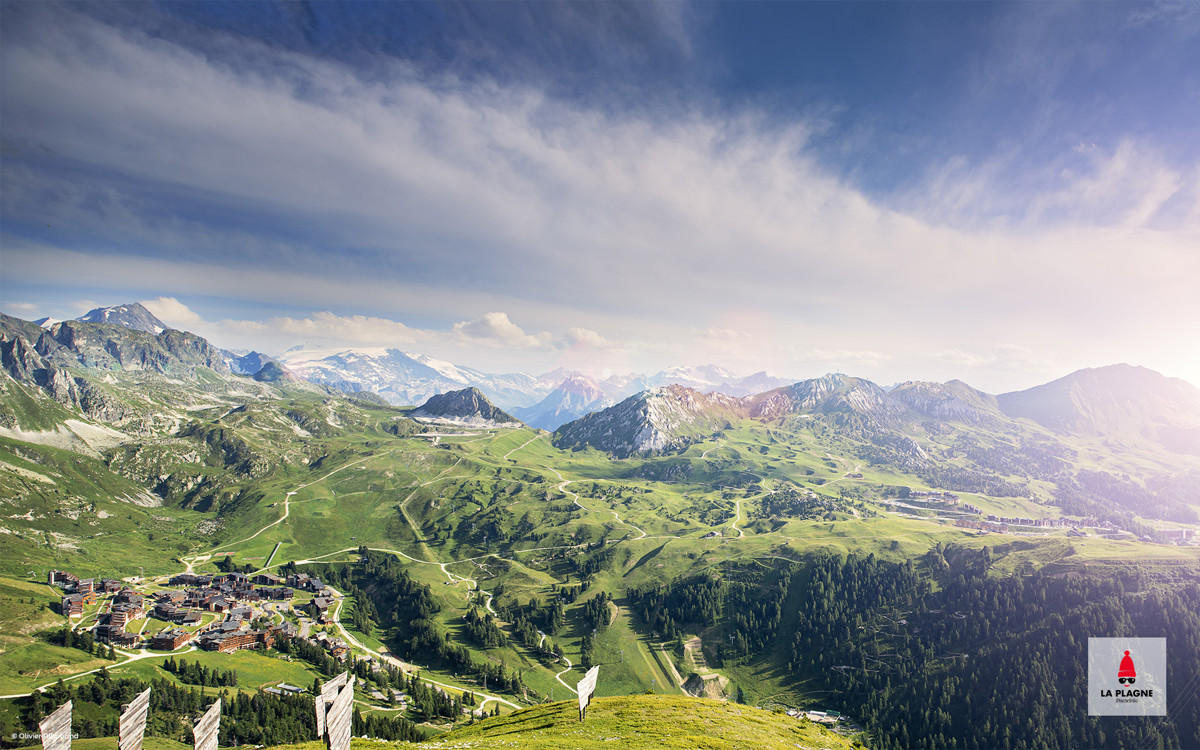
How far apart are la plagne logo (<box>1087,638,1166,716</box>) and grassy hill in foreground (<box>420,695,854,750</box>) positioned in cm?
14898

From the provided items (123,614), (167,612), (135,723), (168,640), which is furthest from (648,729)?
(167,612)

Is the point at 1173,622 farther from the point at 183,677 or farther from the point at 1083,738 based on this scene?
the point at 183,677

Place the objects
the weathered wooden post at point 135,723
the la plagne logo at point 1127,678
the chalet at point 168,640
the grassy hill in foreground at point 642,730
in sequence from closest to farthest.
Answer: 1. the weathered wooden post at point 135,723
2. the grassy hill in foreground at point 642,730
3. the la plagne logo at point 1127,678
4. the chalet at point 168,640

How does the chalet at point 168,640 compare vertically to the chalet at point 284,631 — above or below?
above

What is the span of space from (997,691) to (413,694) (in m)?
199

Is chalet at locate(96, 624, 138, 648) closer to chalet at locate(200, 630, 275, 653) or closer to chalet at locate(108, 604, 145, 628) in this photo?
chalet at locate(108, 604, 145, 628)

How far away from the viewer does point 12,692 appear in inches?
4786

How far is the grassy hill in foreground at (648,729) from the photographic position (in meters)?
50.3

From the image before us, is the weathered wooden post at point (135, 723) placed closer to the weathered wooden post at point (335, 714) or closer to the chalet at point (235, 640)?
the weathered wooden post at point (335, 714)

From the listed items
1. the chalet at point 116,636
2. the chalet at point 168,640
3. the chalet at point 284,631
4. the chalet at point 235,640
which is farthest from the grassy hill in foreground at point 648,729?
the chalet at point 116,636

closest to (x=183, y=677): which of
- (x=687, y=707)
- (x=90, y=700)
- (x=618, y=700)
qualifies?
(x=90, y=700)

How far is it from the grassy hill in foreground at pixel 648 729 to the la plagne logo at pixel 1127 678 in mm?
148976

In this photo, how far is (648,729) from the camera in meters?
54.5

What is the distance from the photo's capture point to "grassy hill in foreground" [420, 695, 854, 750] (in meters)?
50.3
